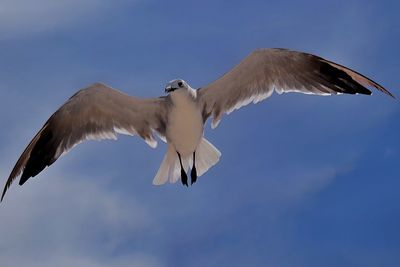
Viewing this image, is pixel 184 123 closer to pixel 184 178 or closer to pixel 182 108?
pixel 182 108

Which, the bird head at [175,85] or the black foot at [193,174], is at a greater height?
the bird head at [175,85]

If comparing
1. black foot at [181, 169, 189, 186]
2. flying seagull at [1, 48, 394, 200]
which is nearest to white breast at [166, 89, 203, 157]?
flying seagull at [1, 48, 394, 200]

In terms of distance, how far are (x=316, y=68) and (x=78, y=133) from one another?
2.85 metres

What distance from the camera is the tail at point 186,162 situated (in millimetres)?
7805

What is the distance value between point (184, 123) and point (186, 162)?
548mm

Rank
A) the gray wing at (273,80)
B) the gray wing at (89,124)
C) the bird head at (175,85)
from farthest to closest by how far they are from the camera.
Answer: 1. the gray wing at (89,124)
2. the gray wing at (273,80)
3. the bird head at (175,85)

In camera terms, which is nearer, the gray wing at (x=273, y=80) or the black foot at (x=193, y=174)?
the gray wing at (x=273, y=80)

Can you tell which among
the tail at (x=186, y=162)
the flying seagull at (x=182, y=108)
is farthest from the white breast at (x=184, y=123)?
the tail at (x=186, y=162)

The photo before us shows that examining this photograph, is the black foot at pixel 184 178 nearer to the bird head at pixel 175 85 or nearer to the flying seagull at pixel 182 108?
the flying seagull at pixel 182 108

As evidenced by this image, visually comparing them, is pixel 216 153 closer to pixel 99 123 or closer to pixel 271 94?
pixel 271 94

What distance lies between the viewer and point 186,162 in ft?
25.7

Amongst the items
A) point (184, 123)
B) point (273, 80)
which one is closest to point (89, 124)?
point (184, 123)

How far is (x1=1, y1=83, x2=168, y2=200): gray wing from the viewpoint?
775 cm

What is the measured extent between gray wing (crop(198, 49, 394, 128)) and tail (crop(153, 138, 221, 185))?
30 cm
